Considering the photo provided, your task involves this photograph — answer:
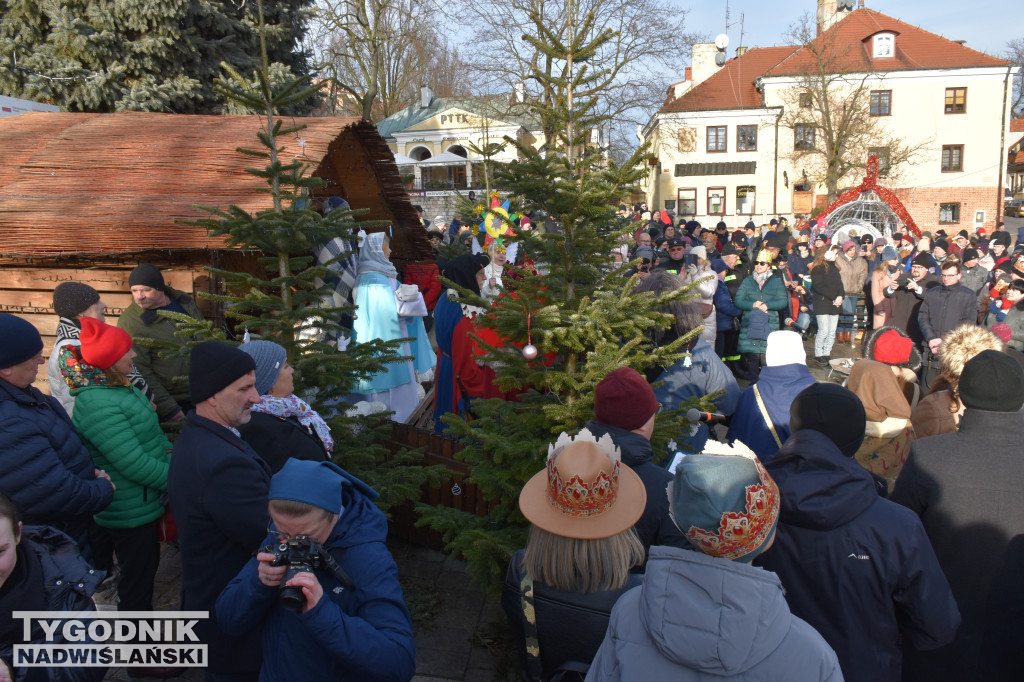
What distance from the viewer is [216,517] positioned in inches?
92.9

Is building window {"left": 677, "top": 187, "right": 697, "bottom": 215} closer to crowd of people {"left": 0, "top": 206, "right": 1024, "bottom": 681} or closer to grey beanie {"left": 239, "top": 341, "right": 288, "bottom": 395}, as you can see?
crowd of people {"left": 0, "top": 206, "right": 1024, "bottom": 681}

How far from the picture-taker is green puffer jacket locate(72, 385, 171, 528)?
11.5ft

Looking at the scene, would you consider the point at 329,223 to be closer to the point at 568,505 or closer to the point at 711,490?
the point at 568,505

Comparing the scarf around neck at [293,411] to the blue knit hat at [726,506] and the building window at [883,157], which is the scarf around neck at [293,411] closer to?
the blue knit hat at [726,506]

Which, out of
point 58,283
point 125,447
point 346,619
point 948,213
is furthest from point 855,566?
point 948,213

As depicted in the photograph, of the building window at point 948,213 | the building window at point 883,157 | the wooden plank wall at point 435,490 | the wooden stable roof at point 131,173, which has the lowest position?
the wooden plank wall at point 435,490

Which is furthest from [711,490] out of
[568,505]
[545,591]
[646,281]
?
[646,281]

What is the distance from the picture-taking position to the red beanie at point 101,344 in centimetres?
342

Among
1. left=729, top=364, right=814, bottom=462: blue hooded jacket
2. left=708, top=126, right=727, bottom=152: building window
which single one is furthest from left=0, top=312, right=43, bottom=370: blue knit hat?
left=708, top=126, right=727, bottom=152: building window

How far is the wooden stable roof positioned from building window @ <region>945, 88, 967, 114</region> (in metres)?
43.6

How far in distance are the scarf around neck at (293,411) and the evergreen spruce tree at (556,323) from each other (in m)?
0.83

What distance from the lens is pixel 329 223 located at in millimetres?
3984

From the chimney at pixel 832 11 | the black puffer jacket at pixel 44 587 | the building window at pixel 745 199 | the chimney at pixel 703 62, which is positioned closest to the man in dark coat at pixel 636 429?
the black puffer jacket at pixel 44 587

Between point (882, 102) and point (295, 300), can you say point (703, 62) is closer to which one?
point (882, 102)
